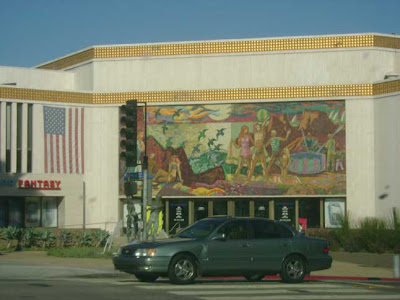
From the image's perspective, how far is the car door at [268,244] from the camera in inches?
774

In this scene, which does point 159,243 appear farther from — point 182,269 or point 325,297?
point 325,297

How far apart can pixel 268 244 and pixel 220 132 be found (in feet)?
97.1

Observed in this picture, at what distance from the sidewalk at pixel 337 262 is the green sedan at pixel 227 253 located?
4511mm

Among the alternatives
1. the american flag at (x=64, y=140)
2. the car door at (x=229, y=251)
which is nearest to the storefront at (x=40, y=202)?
the american flag at (x=64, y=140)

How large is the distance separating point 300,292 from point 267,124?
31.9 meters

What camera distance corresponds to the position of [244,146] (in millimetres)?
Answer: 48938

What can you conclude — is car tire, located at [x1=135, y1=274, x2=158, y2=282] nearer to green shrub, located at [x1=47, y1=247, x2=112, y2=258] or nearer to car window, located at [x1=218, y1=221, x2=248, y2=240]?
car window, located at [x1=218, y1=221, x2=248, y2=240]

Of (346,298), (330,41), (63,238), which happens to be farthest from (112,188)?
(346,298)

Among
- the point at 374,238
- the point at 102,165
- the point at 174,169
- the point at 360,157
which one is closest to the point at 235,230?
Result: the point at 374,238

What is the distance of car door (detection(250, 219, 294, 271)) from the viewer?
19656mm

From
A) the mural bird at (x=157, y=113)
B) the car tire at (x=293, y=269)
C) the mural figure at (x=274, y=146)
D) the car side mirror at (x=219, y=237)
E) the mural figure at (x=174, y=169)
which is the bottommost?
the car tire at (x=293, y=269)

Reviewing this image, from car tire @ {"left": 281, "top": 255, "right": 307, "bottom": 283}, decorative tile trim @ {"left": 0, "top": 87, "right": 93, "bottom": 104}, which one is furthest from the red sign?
car tire @ {"left": 281, "top": 255, "right": 307, "bottom": 283}

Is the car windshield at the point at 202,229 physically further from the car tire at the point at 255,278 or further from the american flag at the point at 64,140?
the american flag at the point at 64,140

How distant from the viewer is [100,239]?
38594mm
